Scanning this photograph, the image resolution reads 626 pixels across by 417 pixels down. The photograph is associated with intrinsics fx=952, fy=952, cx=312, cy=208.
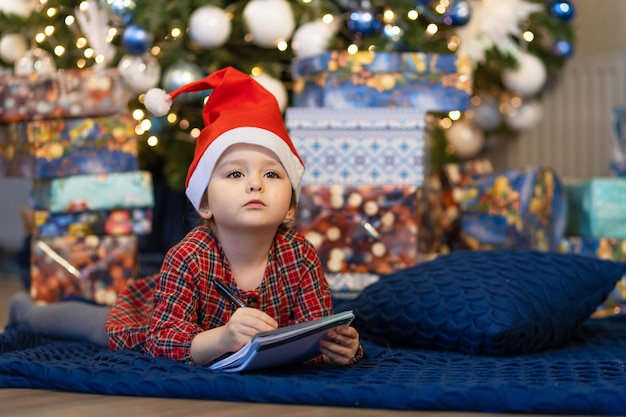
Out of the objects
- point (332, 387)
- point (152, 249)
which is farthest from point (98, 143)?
point (332, 387)

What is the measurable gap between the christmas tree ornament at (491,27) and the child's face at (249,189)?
143 cm

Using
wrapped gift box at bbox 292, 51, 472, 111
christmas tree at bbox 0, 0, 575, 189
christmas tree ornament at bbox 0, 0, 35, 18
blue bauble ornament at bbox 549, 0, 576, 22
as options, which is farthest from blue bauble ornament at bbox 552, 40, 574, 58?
christmas tree ornament at bbox 0, 0, 35, 18

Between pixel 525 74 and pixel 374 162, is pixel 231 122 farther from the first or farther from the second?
pixel 525 74

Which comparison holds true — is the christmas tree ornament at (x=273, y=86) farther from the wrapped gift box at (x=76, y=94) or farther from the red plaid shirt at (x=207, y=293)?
the red plaid shirt at (x=207, y=293)

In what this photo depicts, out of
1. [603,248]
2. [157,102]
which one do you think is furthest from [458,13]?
[157,102]

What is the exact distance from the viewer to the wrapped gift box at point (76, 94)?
2184mm

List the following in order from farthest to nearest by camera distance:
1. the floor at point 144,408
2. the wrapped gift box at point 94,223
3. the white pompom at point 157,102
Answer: the wrapped gift box at point 94,223 < the white pompom at point 157,102 < the floor at point 144,408

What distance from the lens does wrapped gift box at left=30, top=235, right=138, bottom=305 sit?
219 cm

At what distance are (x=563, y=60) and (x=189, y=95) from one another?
1.23m

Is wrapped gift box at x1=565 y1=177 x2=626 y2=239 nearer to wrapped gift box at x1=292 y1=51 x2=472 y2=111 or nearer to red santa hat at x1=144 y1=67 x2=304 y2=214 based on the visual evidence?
wrapped gift box at x1=292 y1=51 x2=472 y2=111

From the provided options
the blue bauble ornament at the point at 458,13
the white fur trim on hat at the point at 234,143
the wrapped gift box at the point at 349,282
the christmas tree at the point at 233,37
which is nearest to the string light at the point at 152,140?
the christmas tree at the point at 233,37

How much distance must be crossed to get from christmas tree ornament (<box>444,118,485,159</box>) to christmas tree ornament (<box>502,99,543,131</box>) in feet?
0.45

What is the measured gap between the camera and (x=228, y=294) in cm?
133

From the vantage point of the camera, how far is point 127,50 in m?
2.40
